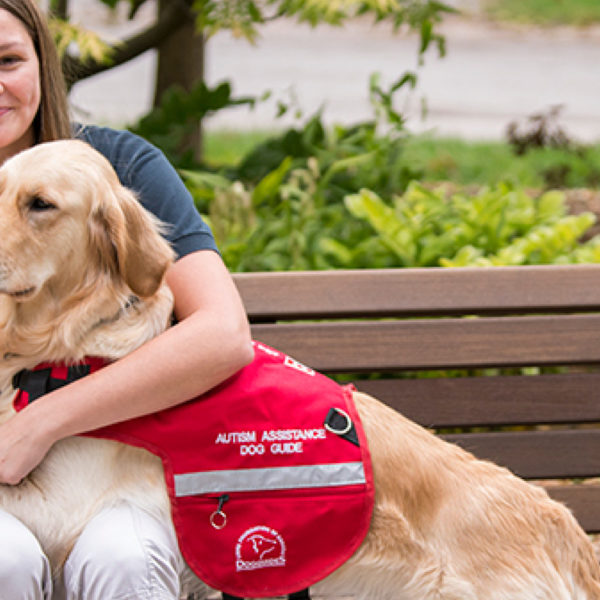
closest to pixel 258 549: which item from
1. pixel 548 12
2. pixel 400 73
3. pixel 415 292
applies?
pixel 415 292

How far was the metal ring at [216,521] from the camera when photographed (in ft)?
6.29

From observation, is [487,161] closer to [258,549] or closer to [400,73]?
[400,73]

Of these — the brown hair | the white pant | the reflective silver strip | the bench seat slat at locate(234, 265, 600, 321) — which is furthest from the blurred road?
the white pant

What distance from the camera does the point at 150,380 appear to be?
1897mm

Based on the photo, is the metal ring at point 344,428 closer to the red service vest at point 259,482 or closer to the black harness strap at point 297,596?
the red service vest at point 259,482

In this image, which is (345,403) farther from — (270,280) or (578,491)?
(578,491)

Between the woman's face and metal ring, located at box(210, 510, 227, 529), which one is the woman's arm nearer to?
metal ring, located at box(210, 510, 227, 529)

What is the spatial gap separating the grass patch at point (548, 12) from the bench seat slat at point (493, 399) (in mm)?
17596

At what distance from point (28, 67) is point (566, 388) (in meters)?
1.89

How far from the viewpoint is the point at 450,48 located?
17094 millimetres

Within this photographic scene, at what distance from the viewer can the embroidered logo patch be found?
1.93 meters

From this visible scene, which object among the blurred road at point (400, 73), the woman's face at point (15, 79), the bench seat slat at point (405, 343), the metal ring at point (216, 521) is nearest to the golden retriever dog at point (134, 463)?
the metal ring at point (216, 521)

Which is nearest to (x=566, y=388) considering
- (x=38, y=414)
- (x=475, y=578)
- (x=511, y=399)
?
(x=511, y=399)

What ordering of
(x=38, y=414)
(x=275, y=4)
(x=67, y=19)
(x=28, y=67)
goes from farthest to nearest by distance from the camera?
(x=67, y=19)
(x=275, y=4)
(x=28, y=67)
(x=38, y=414)
